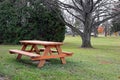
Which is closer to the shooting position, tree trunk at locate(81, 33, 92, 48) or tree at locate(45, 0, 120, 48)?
tree at locate(45, 0, 120, 48)

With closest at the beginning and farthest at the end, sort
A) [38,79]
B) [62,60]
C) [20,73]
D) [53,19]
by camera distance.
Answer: [38,79], [20,73], [62,60], [53,19]

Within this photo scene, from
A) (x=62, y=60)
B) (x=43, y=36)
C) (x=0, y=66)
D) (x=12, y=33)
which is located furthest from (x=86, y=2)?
(x=0, y=66)

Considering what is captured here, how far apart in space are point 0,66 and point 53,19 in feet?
43.4

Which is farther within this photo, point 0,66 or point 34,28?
point 34,28

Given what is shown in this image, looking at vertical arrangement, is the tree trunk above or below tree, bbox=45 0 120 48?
below

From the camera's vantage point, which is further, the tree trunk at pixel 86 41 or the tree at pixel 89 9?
the tree trunk at pixel 86 41

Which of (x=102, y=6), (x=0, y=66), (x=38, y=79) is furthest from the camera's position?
(x=102, y=6)

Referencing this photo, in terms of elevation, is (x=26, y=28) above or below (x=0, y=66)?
above

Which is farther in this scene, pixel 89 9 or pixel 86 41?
pixel 86 41

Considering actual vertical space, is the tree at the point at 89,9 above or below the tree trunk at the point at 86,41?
above

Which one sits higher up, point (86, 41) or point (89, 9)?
point (89, 9)

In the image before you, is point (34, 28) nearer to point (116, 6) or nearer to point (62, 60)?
point (116, 6)

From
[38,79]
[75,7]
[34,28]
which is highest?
[75,7]

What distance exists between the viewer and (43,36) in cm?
2052
